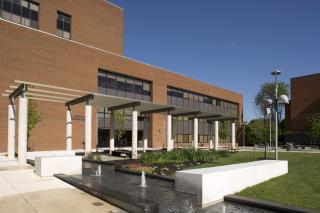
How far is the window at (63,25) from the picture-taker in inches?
1608

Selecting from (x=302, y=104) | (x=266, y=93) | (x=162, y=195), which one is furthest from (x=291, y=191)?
(x=266, y=93)

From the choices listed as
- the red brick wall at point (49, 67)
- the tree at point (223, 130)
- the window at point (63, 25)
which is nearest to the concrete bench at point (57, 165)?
the red brick wall at point (49, 67)

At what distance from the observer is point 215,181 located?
400 inches

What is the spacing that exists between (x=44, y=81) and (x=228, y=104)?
4668 cm

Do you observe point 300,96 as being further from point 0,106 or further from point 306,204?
point 306,204

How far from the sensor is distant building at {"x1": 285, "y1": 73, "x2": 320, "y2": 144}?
65125mm

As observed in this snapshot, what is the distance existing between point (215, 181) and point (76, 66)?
29.5m

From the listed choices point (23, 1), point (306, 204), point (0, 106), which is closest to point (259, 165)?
point (306, 204)

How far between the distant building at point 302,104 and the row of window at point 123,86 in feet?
115

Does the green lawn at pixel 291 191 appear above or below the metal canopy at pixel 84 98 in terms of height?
below

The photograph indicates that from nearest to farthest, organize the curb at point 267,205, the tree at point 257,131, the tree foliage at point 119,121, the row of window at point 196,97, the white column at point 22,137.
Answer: the curb at point 267,205 → the white column at point 22,137 → the tree foliage at point 119,121 → the row of window at point 196,97 → the tree at point 257,131

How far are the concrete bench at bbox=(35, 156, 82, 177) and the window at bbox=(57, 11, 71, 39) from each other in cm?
2879

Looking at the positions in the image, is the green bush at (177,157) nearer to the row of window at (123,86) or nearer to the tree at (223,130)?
the row of window at (123,86)

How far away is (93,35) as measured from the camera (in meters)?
45.4
